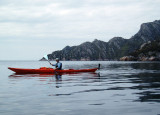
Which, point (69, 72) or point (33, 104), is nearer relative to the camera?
point (33, 104)

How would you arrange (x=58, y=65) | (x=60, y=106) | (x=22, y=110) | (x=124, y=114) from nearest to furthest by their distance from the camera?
1. (x=124, y=114)
2. (x=22, y=110)
3. (x=60, y=106)
4. (x=58, y=65)

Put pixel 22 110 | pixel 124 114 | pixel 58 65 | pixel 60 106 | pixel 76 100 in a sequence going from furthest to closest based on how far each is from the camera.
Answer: pixel 58 65
pixel 76 100
pixel 60 106
pixel 22 110
pixel 124 114

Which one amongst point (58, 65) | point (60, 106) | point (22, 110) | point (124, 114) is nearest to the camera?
point (124, 114)

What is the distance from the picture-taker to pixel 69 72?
130 feet

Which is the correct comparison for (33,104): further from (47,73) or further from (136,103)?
(47,73)

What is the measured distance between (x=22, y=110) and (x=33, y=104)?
143 cm

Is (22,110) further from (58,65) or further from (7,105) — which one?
(58,65)

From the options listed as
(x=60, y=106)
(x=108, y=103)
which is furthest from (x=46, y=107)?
(x=108, y=103)

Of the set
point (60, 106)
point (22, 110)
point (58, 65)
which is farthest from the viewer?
point (58, 65)

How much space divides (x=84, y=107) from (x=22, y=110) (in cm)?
326

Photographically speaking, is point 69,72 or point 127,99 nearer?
point 127,99

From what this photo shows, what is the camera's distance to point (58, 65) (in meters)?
38.1

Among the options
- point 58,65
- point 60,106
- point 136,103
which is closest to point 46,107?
point 60,106

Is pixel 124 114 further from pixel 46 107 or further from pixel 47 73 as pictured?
pixel 47 73
